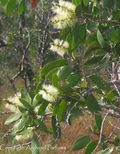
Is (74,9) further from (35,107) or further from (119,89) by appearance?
(119,89)

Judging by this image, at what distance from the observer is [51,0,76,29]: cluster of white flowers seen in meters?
1.51

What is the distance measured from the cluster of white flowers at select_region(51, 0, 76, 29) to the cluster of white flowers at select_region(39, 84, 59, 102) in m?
0.24

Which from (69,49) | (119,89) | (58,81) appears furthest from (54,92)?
(119,89)

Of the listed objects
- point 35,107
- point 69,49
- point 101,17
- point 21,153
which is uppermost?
point 101,17

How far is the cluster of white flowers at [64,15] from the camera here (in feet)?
4.94

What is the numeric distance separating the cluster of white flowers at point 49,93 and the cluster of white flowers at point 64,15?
24 centimetres

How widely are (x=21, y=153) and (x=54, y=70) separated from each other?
13.7 feet

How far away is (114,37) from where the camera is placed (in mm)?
1680

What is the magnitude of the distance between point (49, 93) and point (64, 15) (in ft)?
0.95

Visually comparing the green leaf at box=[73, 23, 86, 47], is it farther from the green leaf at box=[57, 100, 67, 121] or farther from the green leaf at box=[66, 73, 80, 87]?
the green leaf at box=[57, 100, 67, 121]

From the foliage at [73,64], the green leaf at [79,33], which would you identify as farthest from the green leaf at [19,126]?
the green leaf at [79,33]

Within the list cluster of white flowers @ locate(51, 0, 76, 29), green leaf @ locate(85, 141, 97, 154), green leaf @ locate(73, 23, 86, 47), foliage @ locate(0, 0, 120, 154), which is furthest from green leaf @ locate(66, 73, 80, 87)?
green leaf @ locate(85, 141, 97, 154)

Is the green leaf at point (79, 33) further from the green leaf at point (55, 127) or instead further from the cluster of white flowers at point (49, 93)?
the green leaf at point (55, 127)

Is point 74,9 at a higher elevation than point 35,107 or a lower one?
higher
